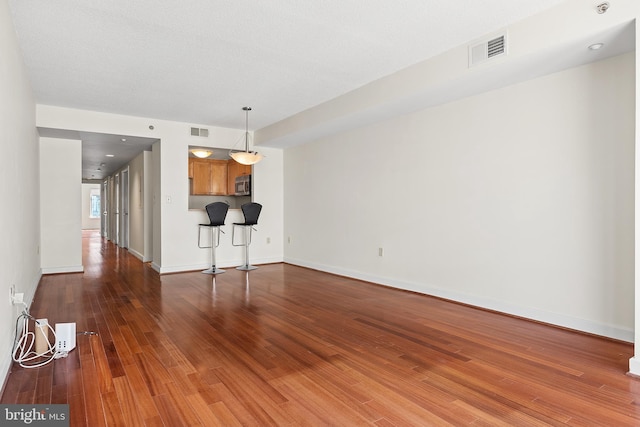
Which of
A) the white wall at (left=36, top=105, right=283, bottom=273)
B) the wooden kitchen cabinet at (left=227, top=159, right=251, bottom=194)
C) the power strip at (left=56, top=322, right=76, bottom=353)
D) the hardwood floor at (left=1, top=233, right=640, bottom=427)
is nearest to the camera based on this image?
the hardwood floor at (left=1, top=233, right=640, bottom=427)

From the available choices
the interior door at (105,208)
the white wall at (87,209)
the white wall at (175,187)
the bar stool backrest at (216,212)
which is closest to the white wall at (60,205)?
the white wall at (175,187)

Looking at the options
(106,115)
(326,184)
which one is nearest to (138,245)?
(106,115)

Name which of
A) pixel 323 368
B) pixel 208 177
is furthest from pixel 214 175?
pixel 323 368

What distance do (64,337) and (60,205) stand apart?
4.35 meters

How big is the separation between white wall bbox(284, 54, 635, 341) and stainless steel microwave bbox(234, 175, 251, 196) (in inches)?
99.9

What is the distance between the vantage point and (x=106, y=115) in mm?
5500

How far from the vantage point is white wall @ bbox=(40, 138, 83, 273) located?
596 centimetres

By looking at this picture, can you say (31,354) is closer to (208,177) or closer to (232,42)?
(232,42)

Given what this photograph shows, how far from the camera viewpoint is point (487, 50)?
3.11 meters

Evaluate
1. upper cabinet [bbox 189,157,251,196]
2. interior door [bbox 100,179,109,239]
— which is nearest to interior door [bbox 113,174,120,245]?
interior door [bbox 100,179,109,239]

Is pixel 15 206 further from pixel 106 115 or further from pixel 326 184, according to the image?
pixel 326 184

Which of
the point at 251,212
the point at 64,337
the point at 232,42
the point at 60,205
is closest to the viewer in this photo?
the point at 64,337

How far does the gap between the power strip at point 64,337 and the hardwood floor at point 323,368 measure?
0.07 meters

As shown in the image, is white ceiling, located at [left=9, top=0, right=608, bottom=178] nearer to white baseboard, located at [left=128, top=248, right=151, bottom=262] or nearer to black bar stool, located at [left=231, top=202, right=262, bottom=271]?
black bar stool, located at [left=231, top=202, right=262, bottom=271]
